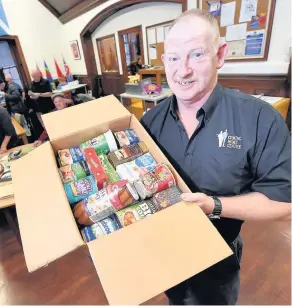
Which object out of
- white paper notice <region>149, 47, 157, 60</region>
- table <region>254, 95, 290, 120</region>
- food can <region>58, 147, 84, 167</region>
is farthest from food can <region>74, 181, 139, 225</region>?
white paper notice <region>149, 47, 157, 60</region>

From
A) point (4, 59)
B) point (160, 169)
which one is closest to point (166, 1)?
point (160, 169)

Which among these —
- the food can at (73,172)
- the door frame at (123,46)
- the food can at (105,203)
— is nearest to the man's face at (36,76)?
the door frame at (123,46)

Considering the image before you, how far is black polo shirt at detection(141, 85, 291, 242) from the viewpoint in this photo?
682 millimetres

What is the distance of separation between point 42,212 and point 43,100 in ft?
11.9

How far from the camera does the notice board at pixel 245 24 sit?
2.07 m

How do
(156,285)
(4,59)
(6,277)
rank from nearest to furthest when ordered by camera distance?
(156,285) < (6,277) < (4,59)

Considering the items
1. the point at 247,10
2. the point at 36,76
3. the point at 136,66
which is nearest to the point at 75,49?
the point at 36,76

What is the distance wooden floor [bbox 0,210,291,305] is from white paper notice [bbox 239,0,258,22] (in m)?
2.07

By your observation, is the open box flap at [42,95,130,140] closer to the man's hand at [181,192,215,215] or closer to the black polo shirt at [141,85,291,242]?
the black polo shirt at [141,85,291,242]

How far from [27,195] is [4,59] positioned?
18.6 ft

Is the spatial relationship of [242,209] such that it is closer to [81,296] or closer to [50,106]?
[81,296]

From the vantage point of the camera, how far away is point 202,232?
54 centimetres

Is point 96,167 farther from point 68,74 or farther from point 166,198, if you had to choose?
point 68,74

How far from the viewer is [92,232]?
593 mm
